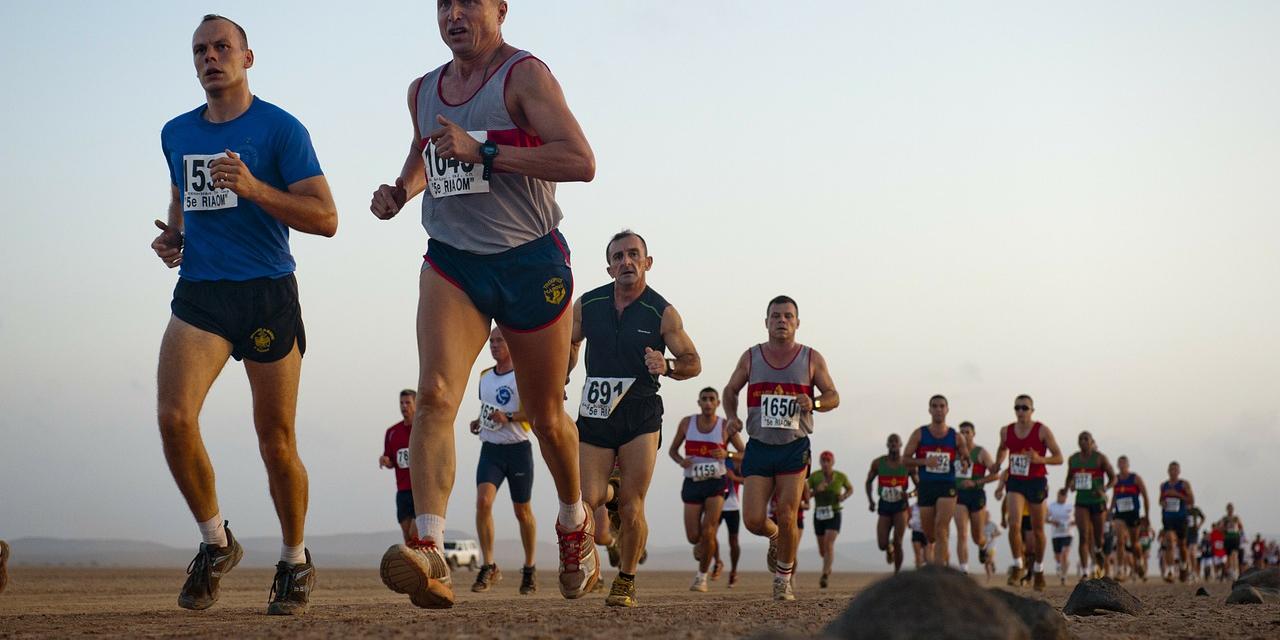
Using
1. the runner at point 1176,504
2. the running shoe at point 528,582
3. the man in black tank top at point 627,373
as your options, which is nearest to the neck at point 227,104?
the man in black tank top at point 627,373

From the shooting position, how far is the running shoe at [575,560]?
7.32 m

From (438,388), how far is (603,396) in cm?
357

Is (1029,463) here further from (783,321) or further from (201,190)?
(201,190)

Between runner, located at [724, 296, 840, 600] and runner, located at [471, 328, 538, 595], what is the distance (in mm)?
3092

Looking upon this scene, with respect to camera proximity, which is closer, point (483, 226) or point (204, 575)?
point (483, 226)

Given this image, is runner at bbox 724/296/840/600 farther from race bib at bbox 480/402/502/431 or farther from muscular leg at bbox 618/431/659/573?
race bib at bbox 480/402/502/431

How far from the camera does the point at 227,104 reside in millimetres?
7090

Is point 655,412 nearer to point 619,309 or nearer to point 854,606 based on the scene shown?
point 619,309

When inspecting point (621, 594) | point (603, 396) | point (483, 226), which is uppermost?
point (483, 226)

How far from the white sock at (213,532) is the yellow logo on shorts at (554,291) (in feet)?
7.21

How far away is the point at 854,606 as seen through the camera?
4.04 meters

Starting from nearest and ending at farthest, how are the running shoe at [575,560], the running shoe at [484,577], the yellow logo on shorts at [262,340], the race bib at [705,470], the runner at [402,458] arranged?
the yellow logo on shorts at [262,340], the running shoe at [575,560], the running shoe at [484,577], the runner at [402,458], the race bib at [705,470]

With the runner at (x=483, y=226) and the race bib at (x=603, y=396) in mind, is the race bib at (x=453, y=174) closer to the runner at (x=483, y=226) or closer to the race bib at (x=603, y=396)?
the runner at (x=483, y=226)

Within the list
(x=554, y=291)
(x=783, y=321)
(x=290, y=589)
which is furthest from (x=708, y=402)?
(x=554, y=291)
